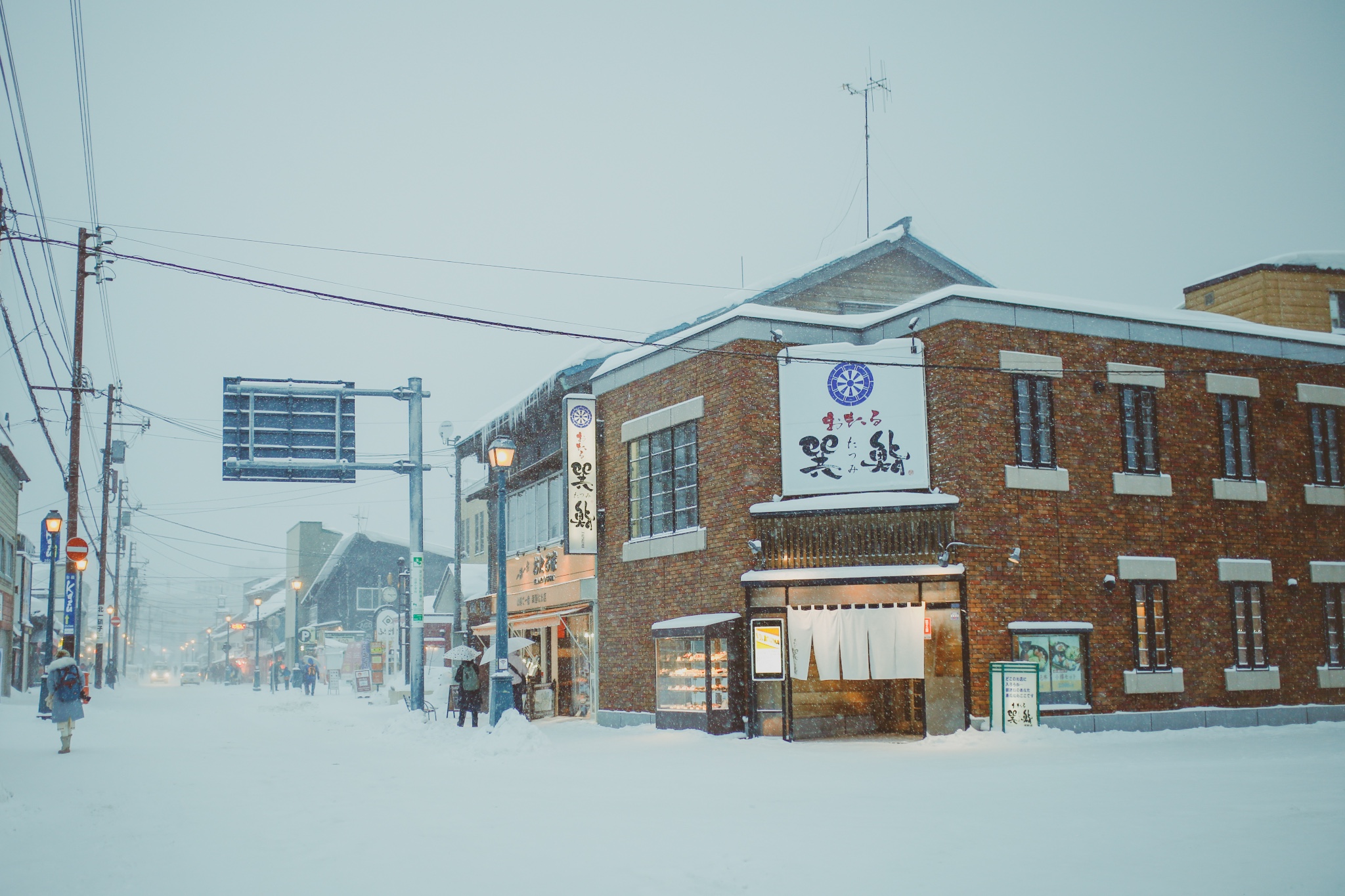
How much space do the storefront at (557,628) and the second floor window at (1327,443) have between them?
52.9 ft

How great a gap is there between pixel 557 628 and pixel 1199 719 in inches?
596

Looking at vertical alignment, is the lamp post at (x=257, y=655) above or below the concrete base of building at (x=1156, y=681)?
below

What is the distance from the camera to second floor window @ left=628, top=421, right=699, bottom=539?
2288 cm

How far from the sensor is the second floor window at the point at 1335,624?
23.1m

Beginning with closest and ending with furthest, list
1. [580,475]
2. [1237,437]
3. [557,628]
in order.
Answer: [1237,437]
[580,475]
[557,628]

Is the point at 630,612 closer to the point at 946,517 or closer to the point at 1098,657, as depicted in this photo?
the point at 946,517

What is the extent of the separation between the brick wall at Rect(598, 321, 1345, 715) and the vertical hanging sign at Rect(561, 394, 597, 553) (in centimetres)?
127

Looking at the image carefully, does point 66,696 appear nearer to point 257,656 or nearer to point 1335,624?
point 1335,624

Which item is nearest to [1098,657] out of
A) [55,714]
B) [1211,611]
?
[1211,611]

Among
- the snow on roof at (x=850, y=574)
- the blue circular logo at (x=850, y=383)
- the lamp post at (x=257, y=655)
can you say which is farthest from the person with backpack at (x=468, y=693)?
the lamp post at (x=257, y=655)

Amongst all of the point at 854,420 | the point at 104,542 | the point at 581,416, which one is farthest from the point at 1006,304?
the point at 104,542

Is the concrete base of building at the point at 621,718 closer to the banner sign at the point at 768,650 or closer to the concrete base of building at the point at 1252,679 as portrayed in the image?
the banner sign at the point at 768,650

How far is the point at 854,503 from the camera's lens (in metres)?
20.1

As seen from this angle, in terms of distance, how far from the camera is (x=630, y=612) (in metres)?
24.4
